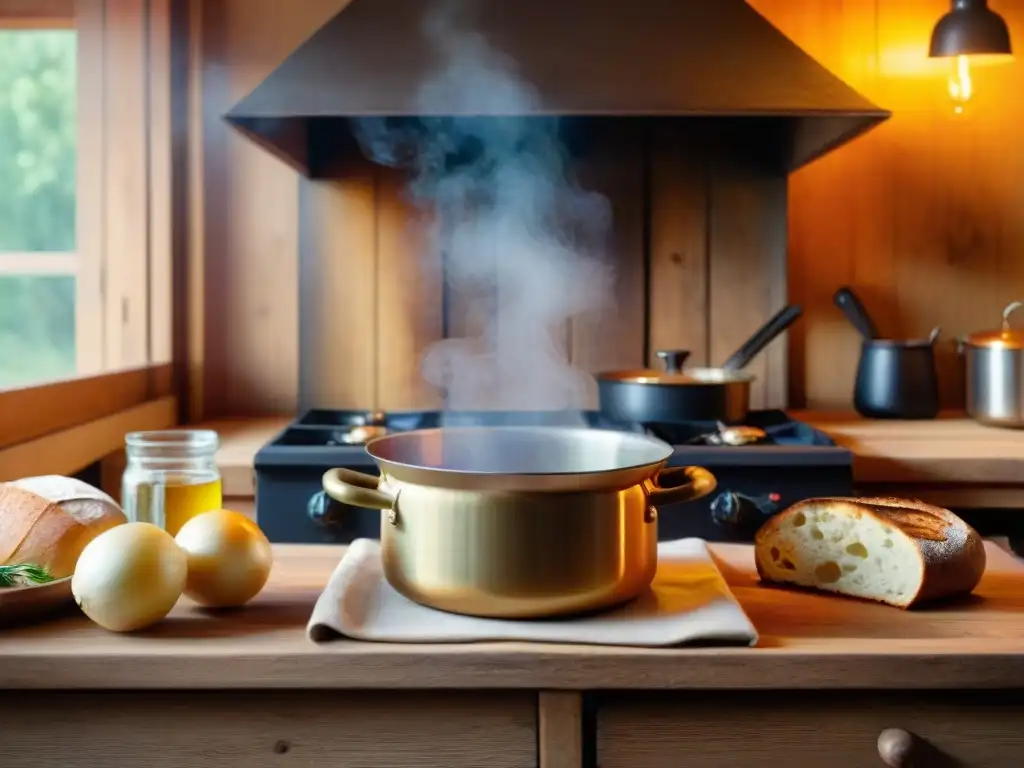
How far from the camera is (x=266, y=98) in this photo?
1.70 metres

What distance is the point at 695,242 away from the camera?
A: 2232mm

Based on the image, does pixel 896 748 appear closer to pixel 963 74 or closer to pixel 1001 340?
pixel 1001 340

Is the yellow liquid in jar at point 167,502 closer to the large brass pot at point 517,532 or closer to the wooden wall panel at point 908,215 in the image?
the large brass pot at point 517,532

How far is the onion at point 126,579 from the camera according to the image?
2.46ft

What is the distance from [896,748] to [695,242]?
1629 mm

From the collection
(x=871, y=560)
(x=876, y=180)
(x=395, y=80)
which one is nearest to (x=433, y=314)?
(x=395, y=80)

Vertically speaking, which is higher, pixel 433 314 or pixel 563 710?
pixel 433 314

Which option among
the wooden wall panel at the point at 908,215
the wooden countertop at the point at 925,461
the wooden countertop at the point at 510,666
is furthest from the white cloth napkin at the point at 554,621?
the wooden wall panel at the point at 908,215

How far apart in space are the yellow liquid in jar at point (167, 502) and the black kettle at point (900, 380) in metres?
1.53

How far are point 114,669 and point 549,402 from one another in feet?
5.08

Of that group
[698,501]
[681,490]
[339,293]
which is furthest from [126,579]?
[339,293]

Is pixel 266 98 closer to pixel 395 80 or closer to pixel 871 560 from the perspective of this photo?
pixel 395 80

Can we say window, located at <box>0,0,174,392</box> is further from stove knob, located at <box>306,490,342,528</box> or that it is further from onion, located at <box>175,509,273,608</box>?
onion, located at <box>175,509,273,608</box>

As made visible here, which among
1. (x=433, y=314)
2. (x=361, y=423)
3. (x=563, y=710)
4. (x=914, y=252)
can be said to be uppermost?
(x=914, y=252)
